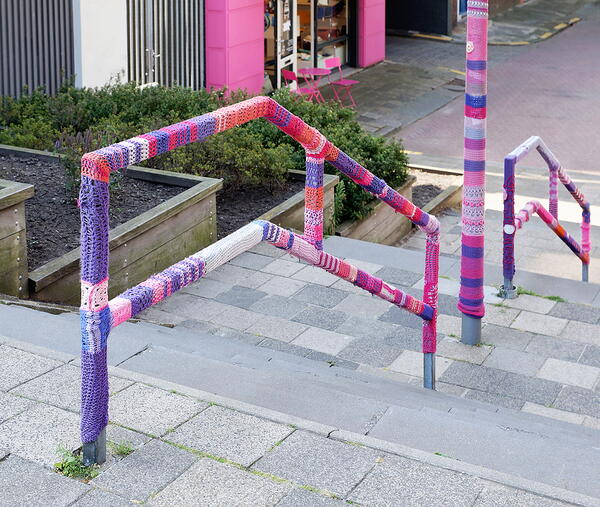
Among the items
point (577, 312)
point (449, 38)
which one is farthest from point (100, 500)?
point (449, 38)

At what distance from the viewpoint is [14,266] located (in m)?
5.86

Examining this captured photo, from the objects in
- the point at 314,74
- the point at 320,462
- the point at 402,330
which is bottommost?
the point at 402,330

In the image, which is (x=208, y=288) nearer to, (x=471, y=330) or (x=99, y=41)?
(x=471, y=330)

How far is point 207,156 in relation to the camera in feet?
28.9

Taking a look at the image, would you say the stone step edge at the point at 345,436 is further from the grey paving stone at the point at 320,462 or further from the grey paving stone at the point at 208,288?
the grey paving stone at the point at 208,288

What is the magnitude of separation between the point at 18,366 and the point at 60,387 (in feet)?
0.91

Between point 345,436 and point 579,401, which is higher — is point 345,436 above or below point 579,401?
above

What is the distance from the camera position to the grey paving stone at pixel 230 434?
336cm

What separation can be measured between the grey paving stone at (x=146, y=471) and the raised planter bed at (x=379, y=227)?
560 centimetres

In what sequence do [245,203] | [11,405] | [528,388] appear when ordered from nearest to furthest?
[11,405]
[528,388]
[245,203]

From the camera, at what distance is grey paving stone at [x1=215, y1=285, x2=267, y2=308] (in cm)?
638

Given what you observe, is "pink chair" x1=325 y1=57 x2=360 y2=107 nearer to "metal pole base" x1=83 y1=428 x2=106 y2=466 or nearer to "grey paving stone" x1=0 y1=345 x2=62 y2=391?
"grey paving stone" x1=0 y1=345 x2=62 y2=391

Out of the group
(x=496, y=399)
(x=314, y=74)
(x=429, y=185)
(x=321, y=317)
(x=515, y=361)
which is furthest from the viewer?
(x=314, y=74)

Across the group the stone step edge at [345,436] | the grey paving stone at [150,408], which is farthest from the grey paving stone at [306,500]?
the grey paving stone at [150,408]
